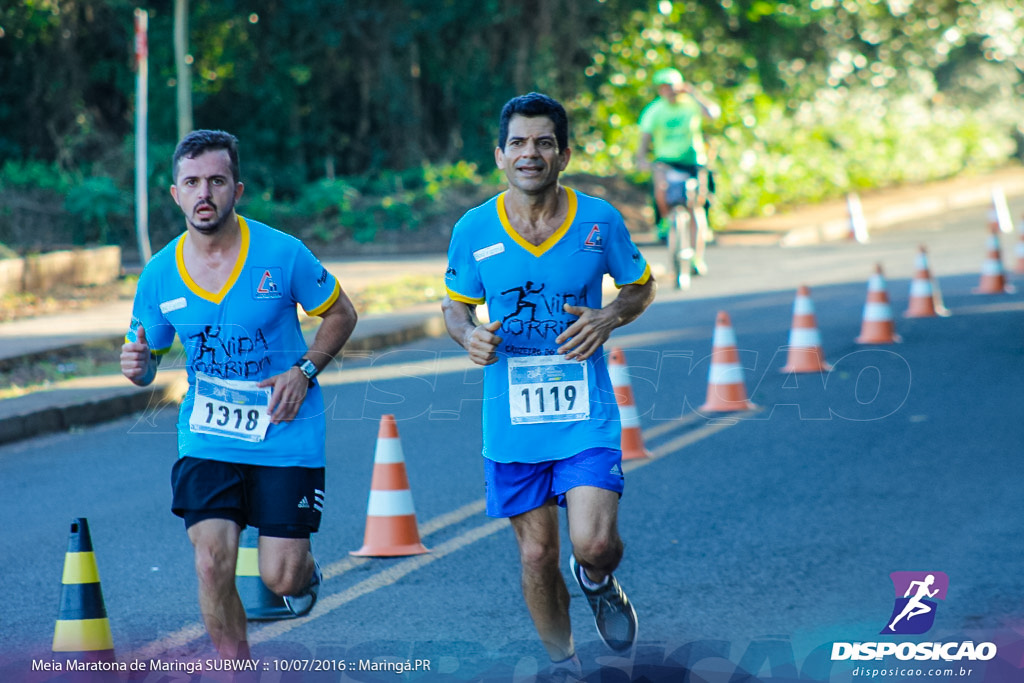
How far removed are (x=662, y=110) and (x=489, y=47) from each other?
44.7ft

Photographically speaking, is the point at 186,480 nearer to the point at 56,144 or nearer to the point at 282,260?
the point at 282,260

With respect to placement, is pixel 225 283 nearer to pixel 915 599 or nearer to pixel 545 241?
pixel 545 241

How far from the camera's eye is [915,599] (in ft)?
18.3

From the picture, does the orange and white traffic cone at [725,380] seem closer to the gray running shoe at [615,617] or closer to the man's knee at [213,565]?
the gray running shoe at [615,617]

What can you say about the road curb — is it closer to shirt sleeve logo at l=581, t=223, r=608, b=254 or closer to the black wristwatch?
the black wristwatch

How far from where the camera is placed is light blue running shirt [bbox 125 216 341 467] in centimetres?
453

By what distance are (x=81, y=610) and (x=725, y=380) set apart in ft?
19.5

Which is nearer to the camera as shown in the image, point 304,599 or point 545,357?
point 545,357

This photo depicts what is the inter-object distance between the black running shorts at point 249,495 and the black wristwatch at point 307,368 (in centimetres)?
29

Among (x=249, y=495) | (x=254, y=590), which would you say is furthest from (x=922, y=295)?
(x=249, y=495)

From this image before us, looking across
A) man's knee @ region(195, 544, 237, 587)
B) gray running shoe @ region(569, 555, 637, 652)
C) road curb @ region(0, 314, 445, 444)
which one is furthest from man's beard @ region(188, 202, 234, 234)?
road curb @ region(0, 314, 445, 444)

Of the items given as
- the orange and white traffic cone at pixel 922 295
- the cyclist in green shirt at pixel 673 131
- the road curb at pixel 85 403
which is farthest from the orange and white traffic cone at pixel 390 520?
the cyclist in green shirt at pixel 673 131

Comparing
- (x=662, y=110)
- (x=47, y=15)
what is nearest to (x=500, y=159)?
(x=662, y=110)

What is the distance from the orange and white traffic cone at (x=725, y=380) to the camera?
993 centimetres
